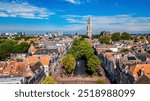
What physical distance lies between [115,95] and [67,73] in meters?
16.2

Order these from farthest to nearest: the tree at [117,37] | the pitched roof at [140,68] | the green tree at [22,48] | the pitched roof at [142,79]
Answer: the tree at [117,37] → the green tree at [22,48] → the pitched roof at [140,68] → the pitched roof at [142,79]

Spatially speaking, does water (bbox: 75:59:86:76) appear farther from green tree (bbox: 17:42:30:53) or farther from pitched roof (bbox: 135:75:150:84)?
pitched roof (bbox: 135:75:150:84)

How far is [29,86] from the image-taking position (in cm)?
174

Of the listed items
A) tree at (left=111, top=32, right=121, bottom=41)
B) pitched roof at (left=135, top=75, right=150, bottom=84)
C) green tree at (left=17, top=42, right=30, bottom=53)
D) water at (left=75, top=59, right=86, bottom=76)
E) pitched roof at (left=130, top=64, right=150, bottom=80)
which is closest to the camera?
pitched roof at (left=135, top=75, right=150, bottom=84)

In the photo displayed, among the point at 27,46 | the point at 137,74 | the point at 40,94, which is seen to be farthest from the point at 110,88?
the point at 27,46

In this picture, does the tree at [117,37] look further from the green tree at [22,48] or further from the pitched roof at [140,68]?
the pitched roof at [140,68]

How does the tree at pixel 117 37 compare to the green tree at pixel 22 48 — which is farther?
the tree at pixel 117 37

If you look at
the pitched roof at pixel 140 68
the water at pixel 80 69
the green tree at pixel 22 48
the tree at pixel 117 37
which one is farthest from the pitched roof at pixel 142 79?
the tree at pixel 117 37

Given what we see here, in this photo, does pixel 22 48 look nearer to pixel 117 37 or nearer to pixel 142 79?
pixel 117 37

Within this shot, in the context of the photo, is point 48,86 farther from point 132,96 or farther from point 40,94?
point 132,96

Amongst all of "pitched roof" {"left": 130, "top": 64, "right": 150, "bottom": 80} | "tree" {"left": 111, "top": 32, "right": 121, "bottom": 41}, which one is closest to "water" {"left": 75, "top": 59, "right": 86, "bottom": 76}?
"pitched roof" {"left": 130, "top": 64, "right": 150, "bottom": 80}

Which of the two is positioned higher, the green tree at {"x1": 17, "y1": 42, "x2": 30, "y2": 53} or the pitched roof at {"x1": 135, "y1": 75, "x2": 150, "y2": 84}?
the pitched roof at {"x1": 135, "y1": 75, "x2": 150, "y2": 84}

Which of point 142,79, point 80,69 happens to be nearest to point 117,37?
point 80,69

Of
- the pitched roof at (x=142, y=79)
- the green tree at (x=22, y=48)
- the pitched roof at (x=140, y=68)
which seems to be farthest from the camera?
the green tree at (x=22, y=48)
